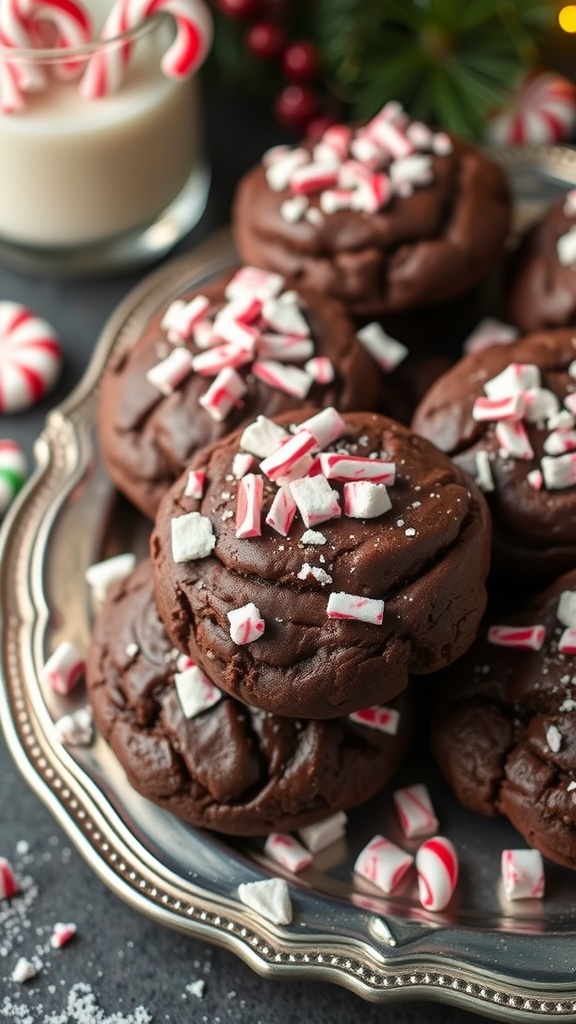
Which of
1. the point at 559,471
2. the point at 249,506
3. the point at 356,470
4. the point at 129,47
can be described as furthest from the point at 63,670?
the point at 129,47

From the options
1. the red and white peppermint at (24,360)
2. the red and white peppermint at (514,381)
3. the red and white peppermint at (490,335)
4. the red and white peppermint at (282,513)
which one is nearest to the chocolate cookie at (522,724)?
the red and white peppermint at (514,381)

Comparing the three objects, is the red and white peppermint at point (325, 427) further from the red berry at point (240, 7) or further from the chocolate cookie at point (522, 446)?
the red berry at point (240, 7)

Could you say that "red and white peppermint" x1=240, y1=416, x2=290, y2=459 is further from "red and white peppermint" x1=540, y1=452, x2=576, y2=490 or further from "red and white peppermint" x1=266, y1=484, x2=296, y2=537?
"red and white peppermint" x1=540, y1=452, x2=576, y2=490

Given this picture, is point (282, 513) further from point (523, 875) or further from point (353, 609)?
point (523, 875)

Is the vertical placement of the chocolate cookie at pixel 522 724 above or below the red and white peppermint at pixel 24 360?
below

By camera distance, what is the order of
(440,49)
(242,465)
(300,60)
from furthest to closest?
1. (300,60)
2. (440,49)
3. (242,465)
